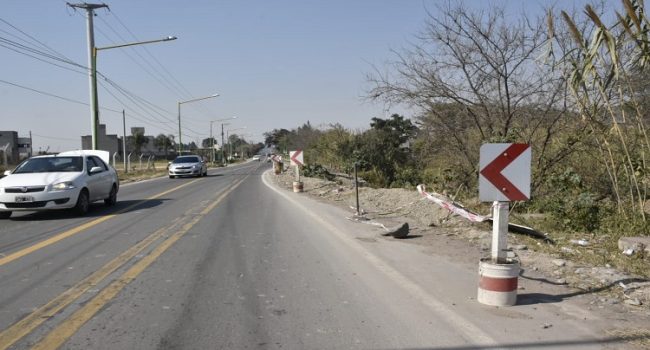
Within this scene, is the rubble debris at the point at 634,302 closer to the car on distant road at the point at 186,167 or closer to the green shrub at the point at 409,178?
the green shrub at the point at 409,178

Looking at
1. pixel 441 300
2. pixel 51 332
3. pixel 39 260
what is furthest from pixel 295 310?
pixel 39 260

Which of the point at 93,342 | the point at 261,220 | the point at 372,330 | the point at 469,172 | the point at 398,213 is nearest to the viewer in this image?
the point at 93,342

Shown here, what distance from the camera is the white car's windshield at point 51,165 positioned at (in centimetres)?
1349

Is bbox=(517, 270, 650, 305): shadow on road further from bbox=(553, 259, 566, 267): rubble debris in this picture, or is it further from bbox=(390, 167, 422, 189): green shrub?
bbox=(390, 167, 422, 189): green shrub

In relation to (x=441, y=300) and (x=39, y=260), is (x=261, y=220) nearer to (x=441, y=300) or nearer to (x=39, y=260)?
(x=39, y=260)

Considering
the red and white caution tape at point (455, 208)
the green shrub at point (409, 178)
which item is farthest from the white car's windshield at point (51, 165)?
the green shrub at point (409, 178)

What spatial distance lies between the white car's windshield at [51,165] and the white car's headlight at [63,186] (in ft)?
3.22

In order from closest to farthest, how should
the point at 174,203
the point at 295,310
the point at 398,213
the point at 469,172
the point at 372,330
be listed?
the point at 372,330
the point at 295,310
the point at 398,213
the point at 469,172
the point at 174,203

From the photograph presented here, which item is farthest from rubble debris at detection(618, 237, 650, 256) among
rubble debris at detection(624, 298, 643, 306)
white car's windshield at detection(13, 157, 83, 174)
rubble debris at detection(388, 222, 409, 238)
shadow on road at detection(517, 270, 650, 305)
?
white car's windshield at detection(13, 157, 83, 174)

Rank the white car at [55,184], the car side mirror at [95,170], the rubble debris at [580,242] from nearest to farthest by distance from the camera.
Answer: the rubble debris at [580,242], the white car at [55,184], the car side mirror at [95,170]

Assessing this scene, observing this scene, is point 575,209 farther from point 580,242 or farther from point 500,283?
point 500,283

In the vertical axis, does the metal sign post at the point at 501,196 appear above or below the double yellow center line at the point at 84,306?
above

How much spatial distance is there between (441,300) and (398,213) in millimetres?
7368

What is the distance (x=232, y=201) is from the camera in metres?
16.8
